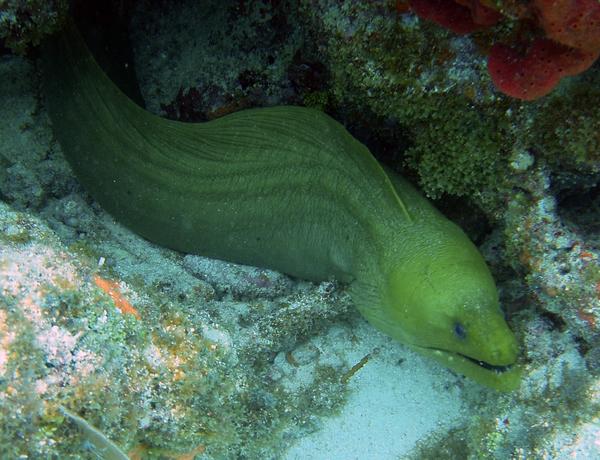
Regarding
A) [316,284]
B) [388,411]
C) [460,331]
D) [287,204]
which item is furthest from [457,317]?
[287,204]

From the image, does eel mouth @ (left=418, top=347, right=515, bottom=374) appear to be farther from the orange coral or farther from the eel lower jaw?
the orange coral

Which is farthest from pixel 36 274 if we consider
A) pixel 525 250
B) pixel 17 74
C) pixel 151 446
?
pixel 17 74

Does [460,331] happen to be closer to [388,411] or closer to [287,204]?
[388,411]

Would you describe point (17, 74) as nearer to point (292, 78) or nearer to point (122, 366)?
point (292, 78)

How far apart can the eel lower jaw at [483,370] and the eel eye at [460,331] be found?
189 mm

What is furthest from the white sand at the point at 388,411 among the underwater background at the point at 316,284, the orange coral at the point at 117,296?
the orange coral at the point at 117,296

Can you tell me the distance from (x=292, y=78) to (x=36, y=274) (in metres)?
2.40

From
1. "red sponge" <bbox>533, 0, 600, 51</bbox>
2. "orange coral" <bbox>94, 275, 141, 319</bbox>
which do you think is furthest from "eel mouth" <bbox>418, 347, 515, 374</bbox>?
"orange coral" <bbox>94, 275, 141, 319</bbox>

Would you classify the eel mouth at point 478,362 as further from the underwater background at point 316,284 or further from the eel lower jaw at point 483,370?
the underwater background at point 316,284

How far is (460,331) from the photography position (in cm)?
264

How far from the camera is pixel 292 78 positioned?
12.0ft

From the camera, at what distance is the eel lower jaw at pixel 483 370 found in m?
2.56

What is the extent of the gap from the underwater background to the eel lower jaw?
7 centimetres

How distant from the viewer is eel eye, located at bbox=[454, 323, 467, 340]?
2.62 m
